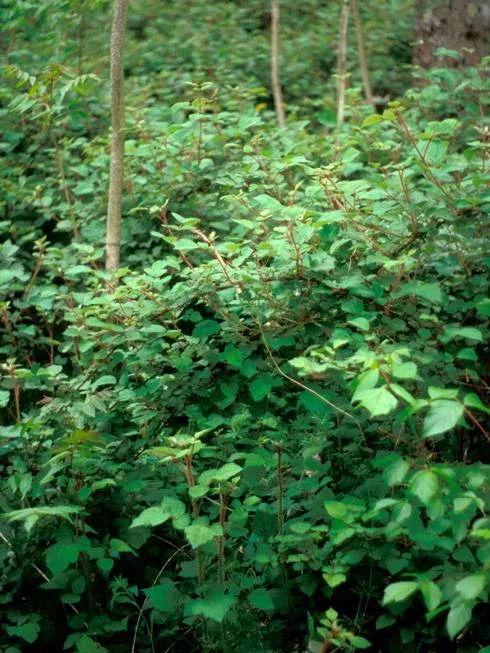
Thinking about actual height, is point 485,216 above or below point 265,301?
above

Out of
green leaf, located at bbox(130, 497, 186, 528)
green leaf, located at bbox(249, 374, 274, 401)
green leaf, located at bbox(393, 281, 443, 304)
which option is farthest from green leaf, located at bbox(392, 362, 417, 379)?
green leaf, located at bbox(130, 497, 186, 528)

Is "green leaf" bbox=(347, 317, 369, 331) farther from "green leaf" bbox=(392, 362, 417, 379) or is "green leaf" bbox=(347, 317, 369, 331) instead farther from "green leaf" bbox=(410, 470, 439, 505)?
"green leaf" bbox=(410, 470, 439, 505)

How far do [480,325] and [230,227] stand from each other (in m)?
1.91

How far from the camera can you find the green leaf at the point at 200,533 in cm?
309

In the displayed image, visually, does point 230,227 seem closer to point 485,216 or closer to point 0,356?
point 0,356

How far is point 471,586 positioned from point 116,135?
314 cm

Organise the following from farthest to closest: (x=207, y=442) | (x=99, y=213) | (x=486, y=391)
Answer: (x=99, y=213), (x=207, y=442), (x=486, y=391)

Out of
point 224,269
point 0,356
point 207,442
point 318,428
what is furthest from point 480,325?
point 0,356

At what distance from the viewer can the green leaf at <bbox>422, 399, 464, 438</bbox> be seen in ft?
8.68

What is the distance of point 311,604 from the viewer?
137 inches

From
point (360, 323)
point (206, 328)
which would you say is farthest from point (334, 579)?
point (206, 328)

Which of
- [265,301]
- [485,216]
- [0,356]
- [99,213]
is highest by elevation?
[485,216]

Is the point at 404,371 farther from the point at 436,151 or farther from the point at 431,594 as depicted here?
the point at 436,151

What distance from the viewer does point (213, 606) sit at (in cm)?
312
